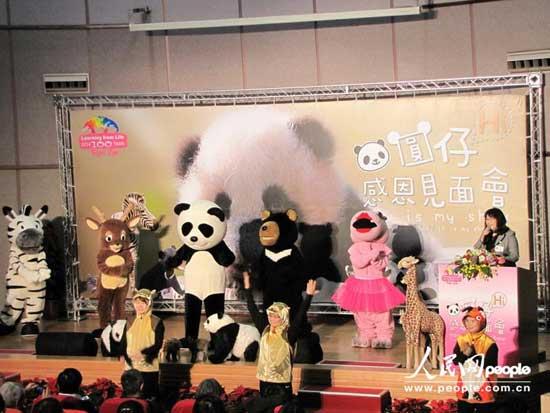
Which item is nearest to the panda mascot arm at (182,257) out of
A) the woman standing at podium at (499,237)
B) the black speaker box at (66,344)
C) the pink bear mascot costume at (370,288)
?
the black speaker box at (66,344)

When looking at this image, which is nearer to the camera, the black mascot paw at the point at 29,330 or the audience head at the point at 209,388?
the audience head at the point at 209,388

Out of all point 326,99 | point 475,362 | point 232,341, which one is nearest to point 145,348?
point 232,341

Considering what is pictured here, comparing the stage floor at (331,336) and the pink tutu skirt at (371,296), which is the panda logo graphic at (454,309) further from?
the pink tutu skirt at (371,296)

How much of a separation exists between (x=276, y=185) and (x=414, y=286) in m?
2.66

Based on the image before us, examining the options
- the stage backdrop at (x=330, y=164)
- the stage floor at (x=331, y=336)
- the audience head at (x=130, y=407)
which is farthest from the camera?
the stage backdrop at (x=330, y=164)

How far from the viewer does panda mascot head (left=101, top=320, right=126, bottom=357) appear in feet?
29.0

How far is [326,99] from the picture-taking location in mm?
10648

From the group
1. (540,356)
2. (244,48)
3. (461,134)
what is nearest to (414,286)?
(540,356)

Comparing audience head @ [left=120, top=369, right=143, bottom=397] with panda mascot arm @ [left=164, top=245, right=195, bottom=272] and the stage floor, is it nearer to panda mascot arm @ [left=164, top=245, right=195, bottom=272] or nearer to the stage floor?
panda mascot arm @ [left=164, top=245, right=195, bottom=272]

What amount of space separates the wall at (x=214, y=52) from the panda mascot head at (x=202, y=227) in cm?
216

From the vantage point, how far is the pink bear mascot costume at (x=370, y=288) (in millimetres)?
9094

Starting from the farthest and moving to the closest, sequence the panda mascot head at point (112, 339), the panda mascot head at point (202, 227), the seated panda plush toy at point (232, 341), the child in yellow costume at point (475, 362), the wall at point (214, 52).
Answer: the wall at point (214, 52) < the panda mascot head at point (202, 227) < the panda mascot head at point (112, 339) < the seated panda plush toy at point (232, 341) < the child in yellow costume at point (475, 362)

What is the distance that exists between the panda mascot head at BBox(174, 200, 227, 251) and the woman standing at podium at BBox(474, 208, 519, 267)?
218 cm

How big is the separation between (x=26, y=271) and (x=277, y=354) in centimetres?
355
